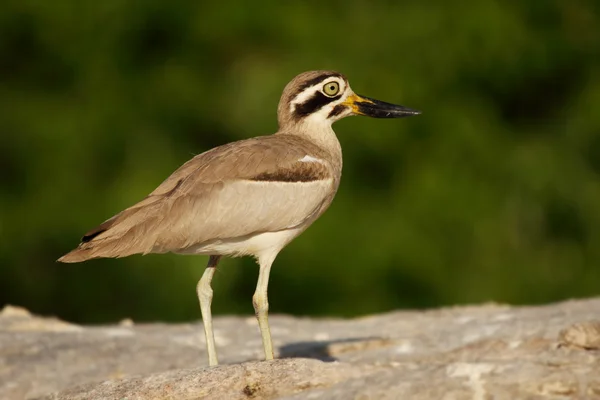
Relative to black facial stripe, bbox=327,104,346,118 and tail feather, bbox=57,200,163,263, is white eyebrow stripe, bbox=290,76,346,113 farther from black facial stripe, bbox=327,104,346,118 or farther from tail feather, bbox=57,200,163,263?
tail feather, bbox=57,200,163,263

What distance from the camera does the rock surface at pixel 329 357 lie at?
663cm

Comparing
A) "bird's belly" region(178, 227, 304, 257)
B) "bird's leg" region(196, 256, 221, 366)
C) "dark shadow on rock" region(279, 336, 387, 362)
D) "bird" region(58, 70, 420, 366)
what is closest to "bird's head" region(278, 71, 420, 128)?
"bird" region(58, 70, 420, 366)

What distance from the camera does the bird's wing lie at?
8.50m

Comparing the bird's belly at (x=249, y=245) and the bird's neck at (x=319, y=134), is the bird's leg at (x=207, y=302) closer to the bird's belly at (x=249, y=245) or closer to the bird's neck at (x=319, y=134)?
the bird's belly at (x=249, y=245)

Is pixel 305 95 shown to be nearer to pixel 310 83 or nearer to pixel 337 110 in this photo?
pixel 310 83

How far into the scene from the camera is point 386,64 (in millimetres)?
17422

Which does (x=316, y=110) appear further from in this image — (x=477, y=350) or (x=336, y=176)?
(x=477, y=350)

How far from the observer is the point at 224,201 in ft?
28.6

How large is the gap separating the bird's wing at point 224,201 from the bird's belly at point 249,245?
0.06 metres

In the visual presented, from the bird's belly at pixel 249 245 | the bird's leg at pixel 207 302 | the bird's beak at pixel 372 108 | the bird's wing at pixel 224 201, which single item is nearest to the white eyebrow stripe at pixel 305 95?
the bird's beak at pixel 372 108

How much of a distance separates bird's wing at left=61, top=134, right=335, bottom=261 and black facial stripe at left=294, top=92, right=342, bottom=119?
0.48 metres

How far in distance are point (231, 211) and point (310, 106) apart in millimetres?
1315

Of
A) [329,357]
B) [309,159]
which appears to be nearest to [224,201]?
[309,159]

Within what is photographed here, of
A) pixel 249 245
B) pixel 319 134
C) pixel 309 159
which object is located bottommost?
pixel 249 245
